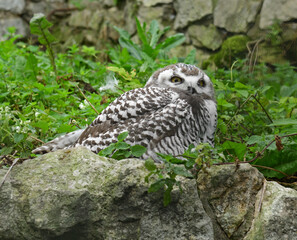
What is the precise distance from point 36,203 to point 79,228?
0.91 ft

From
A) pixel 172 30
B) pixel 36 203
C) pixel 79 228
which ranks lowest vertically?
pixel 172 30

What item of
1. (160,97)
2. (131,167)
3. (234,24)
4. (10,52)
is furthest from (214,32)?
(131,167)

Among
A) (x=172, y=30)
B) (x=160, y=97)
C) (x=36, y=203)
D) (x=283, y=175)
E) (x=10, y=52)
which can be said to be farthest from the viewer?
(x=172, y=30)

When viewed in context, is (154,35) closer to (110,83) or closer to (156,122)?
(110,83)

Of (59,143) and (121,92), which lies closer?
(59,143)

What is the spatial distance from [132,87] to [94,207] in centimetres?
245

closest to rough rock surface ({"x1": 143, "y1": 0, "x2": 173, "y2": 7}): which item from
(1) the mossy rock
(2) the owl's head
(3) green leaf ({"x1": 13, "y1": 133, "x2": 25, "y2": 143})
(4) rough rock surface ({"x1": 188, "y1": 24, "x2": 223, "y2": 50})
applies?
(4) rough rock surface ({"x1": 188, "y1": 24, "x2": 223, "y2": 50})

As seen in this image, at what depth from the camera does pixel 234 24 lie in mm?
6934

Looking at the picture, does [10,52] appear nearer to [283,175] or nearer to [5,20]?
[5,20]

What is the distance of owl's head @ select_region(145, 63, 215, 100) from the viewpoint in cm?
358

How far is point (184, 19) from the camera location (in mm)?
7449

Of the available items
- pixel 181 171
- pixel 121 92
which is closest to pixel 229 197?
pixel 181 171

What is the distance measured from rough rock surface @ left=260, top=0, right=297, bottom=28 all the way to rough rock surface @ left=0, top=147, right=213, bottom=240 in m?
4.62

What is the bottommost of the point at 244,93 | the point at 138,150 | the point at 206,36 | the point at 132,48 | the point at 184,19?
the point at 206,36
